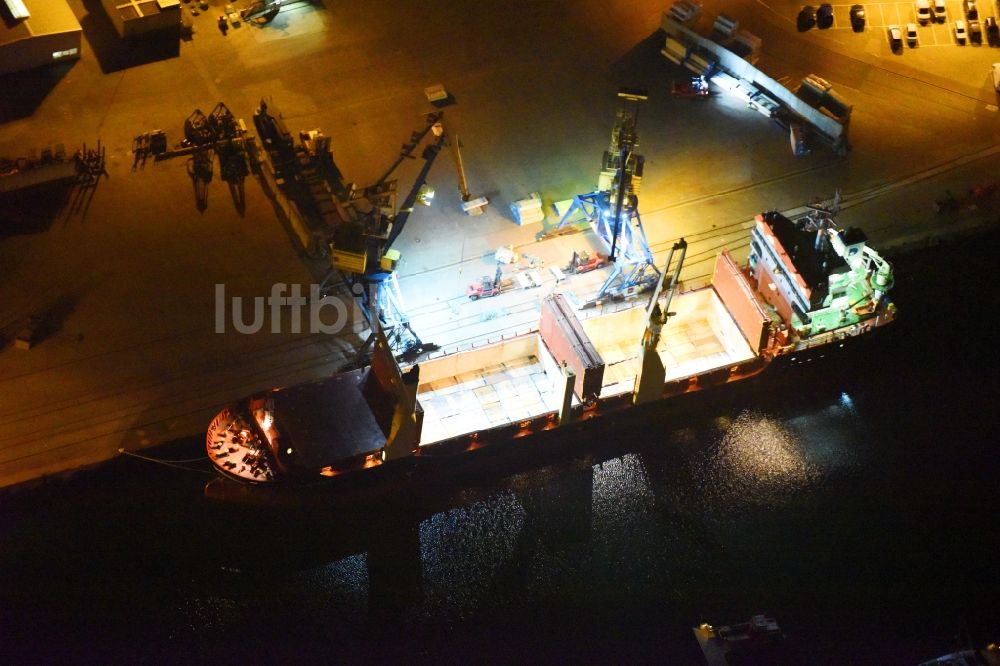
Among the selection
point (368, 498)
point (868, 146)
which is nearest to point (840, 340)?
point (868, 146)

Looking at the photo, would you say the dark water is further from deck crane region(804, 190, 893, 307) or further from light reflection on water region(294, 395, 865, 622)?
deck crane region(804, 190, 893, 307)

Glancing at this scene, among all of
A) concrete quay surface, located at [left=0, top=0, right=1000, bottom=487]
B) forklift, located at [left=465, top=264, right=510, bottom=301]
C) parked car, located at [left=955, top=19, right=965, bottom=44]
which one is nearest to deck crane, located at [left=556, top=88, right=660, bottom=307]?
concrete quay surface, located at [left=0, top=0, right=1000, bottom=487]

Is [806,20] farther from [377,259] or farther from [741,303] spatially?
[377,259]

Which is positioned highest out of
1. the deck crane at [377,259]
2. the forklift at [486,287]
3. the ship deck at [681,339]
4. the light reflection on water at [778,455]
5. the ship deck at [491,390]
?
the deck crane at [377,259]

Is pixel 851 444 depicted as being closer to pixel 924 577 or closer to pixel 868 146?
pixel 924 577

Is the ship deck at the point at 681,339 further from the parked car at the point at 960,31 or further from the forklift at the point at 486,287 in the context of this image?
the parked car at the point at 960,31

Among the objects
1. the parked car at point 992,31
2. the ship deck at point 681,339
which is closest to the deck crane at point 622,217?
the ship deck at point 681,339
